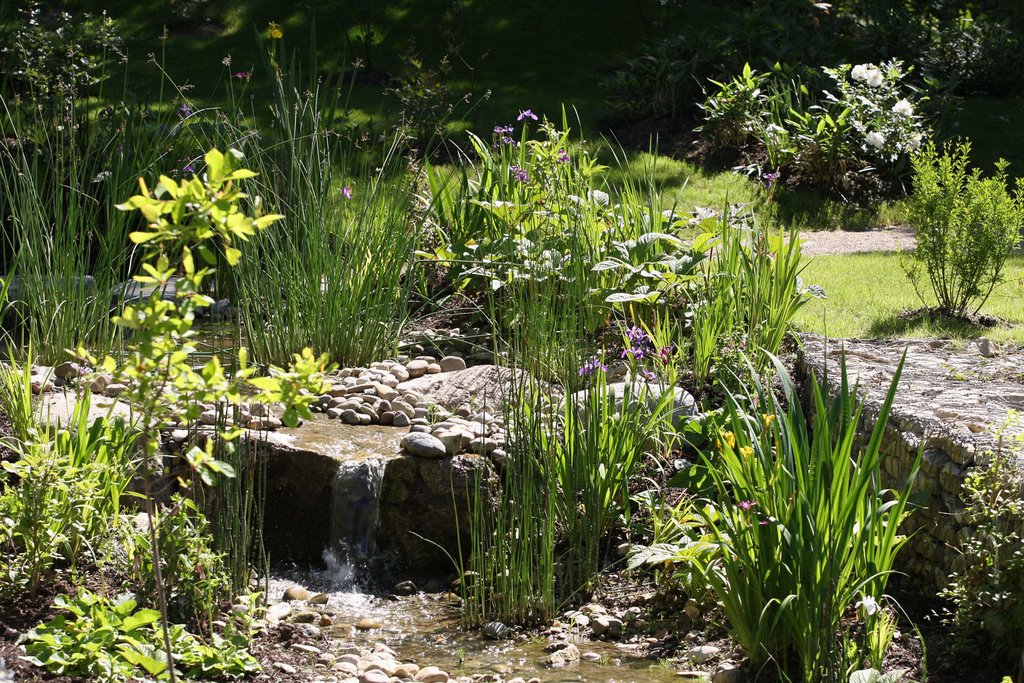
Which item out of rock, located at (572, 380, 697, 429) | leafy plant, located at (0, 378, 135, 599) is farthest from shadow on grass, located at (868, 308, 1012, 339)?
leafy plant, located at (0, 378, 135, 599)

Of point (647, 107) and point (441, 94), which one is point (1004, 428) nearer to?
point (441, 94)

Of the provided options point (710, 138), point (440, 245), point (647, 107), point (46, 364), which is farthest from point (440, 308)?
point (647, 107)

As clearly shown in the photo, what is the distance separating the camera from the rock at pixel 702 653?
133 inches

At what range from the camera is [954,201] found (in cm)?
546

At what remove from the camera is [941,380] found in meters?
4.48

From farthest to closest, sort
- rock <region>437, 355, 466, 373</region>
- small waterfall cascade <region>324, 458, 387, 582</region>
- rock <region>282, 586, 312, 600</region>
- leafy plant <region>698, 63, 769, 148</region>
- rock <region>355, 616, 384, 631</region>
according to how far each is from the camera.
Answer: leafy plant <region>698, 63, 769, 148</region>, rock <region>437, 355, 466, 373</region>, small waterfall cascade <region>324, 458, 387, 582</region>, rock <region>282, 586, 312, 600</region>, rock <region>355, 616, 384, 631</region>

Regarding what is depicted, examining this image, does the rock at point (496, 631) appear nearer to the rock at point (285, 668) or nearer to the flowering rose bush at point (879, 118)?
the rock at point (285, 668)

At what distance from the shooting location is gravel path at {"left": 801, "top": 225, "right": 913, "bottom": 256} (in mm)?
7895

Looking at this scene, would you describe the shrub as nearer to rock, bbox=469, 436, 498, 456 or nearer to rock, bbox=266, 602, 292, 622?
rock, bbox=469, 436, 498, 456

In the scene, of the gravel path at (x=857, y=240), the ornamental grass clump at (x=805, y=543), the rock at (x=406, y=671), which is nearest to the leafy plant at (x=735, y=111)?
the gravel path at (x=857, y=240)

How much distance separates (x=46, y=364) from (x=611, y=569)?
2.99 m

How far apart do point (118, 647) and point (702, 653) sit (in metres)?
1.74

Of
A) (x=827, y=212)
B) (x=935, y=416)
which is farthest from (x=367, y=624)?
(x=827, y=212)

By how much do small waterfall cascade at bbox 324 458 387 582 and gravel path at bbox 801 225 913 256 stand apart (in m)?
4.32
